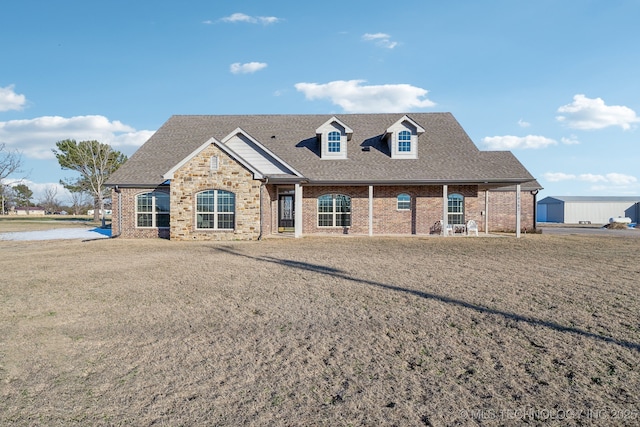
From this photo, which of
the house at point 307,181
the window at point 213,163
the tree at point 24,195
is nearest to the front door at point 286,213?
the house at point 307,181

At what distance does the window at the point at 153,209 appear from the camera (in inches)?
782

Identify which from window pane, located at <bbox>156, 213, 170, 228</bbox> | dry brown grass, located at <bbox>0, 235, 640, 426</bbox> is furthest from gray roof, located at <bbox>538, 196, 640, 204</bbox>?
window pane, located at <bbox>156, 213, 170, 228</bbox>

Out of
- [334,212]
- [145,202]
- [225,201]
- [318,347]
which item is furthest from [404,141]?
[318,347]

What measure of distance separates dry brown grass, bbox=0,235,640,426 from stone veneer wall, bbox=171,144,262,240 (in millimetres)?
8276

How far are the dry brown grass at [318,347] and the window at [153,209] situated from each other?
32.7 feet

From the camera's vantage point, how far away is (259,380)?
3.92 m

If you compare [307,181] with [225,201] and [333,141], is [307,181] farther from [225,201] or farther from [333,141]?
[225,201]

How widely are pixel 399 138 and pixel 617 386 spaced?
1867cm

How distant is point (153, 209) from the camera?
19.9m

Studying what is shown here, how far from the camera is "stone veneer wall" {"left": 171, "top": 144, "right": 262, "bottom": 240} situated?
18.2m

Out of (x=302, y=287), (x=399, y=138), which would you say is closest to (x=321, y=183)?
(x=399, y=138)

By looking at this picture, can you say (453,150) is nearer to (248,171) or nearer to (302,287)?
(248,171)

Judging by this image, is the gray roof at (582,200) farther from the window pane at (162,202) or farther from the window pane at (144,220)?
the window pane at (144,220)

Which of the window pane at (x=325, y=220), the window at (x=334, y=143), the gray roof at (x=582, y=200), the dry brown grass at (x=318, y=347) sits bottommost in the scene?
the dry brown grass at (x=318, y=347)
